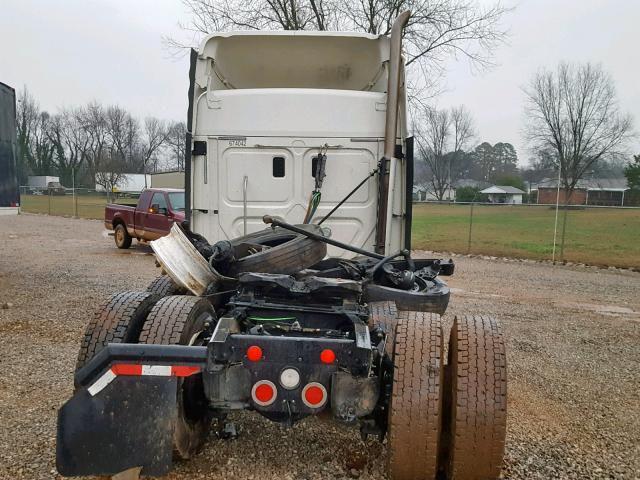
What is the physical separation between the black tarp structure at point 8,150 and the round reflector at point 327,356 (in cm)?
956

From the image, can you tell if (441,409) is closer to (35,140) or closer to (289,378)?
(289,378)

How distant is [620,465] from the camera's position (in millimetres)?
3404

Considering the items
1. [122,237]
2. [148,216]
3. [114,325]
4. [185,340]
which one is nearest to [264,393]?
[185,340]

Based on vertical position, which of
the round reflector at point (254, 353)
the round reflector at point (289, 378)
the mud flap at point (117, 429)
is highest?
the round reflector at point (254, 353)

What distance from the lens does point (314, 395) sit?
2553mm

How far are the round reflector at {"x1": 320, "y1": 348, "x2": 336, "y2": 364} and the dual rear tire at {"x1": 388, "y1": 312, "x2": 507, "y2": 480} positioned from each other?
37 centimetres

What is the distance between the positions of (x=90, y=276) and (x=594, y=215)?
2242 centimetres

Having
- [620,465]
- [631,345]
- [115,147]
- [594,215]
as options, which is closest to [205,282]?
[620,465]

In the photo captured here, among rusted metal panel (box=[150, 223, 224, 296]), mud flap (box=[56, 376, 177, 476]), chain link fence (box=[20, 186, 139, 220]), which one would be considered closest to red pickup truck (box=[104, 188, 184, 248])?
rusted metal panel (box=[150, 223, 224, 296])

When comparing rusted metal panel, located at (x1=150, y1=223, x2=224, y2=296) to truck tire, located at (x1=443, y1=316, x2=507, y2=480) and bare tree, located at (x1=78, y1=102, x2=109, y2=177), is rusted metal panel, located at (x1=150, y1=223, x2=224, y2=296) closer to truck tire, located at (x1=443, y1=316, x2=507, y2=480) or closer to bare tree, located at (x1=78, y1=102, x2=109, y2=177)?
truck tire, located at (x1=443, y1=316, x2=507, y2=480)

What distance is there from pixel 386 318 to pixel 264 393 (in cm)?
113

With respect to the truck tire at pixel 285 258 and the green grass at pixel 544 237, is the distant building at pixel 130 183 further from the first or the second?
the truck tire at pixel 285 258

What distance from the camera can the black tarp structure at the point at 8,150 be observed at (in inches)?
389

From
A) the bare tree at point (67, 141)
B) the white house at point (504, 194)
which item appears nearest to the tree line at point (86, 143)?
the bare tree at point (67, 141)
